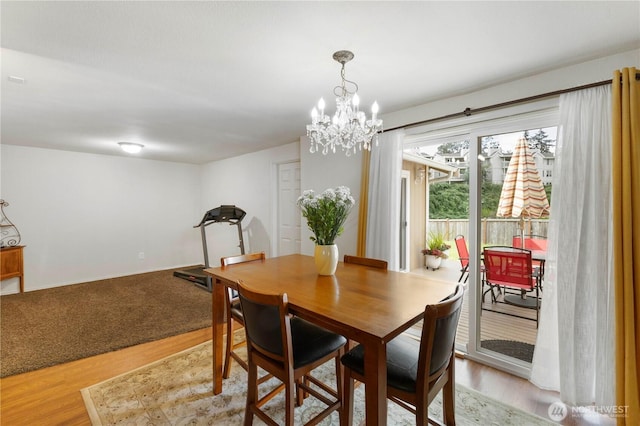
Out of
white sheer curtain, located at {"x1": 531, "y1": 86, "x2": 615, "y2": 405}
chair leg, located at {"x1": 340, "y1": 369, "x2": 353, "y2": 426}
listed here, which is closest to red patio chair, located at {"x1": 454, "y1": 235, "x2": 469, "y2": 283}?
white sheer curtain, located at {"x1": 531, "y1": 86, "x2": 615, "y2": 405}

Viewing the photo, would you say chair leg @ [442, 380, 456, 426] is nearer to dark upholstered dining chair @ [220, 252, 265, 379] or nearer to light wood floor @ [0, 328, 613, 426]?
→ light wood floor @ [0, 328, 613, 426]

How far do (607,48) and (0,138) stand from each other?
6.70m

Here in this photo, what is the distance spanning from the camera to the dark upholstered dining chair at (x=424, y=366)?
1150 mm

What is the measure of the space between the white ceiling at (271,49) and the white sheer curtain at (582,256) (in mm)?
448

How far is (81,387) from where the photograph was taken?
214cm

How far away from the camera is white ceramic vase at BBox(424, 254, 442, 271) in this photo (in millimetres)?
3164

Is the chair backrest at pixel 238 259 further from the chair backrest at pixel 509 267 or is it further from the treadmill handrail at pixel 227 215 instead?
the treadmill handrail at pixel 227 215

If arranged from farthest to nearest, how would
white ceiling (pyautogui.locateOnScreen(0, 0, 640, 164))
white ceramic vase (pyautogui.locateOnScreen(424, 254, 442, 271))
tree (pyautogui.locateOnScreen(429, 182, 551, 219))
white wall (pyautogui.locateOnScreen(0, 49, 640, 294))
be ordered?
white wall (pyautogui.locateOnScreen(0, 49, 640, 294))
white ceramic vase (pyautogui.locateOnScreen(424, 254, 442, 271))
tree (pyautogui.locateOnScreen(429, 182, 551, 219))
white ceiling (pyautogui.locateOnScreen(0, 0, 640, 164))

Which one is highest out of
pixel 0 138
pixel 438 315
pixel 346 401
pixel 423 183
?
pixel 0 138

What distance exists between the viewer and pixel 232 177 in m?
5.64

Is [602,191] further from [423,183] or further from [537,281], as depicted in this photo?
[423,183]

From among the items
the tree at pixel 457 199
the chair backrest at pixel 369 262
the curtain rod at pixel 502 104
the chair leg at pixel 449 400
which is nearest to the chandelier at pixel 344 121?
the chair backrest at pixel 369 262

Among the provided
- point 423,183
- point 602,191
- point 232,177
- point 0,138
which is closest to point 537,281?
point 602,191

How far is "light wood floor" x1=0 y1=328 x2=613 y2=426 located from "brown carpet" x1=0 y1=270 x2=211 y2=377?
173mm
